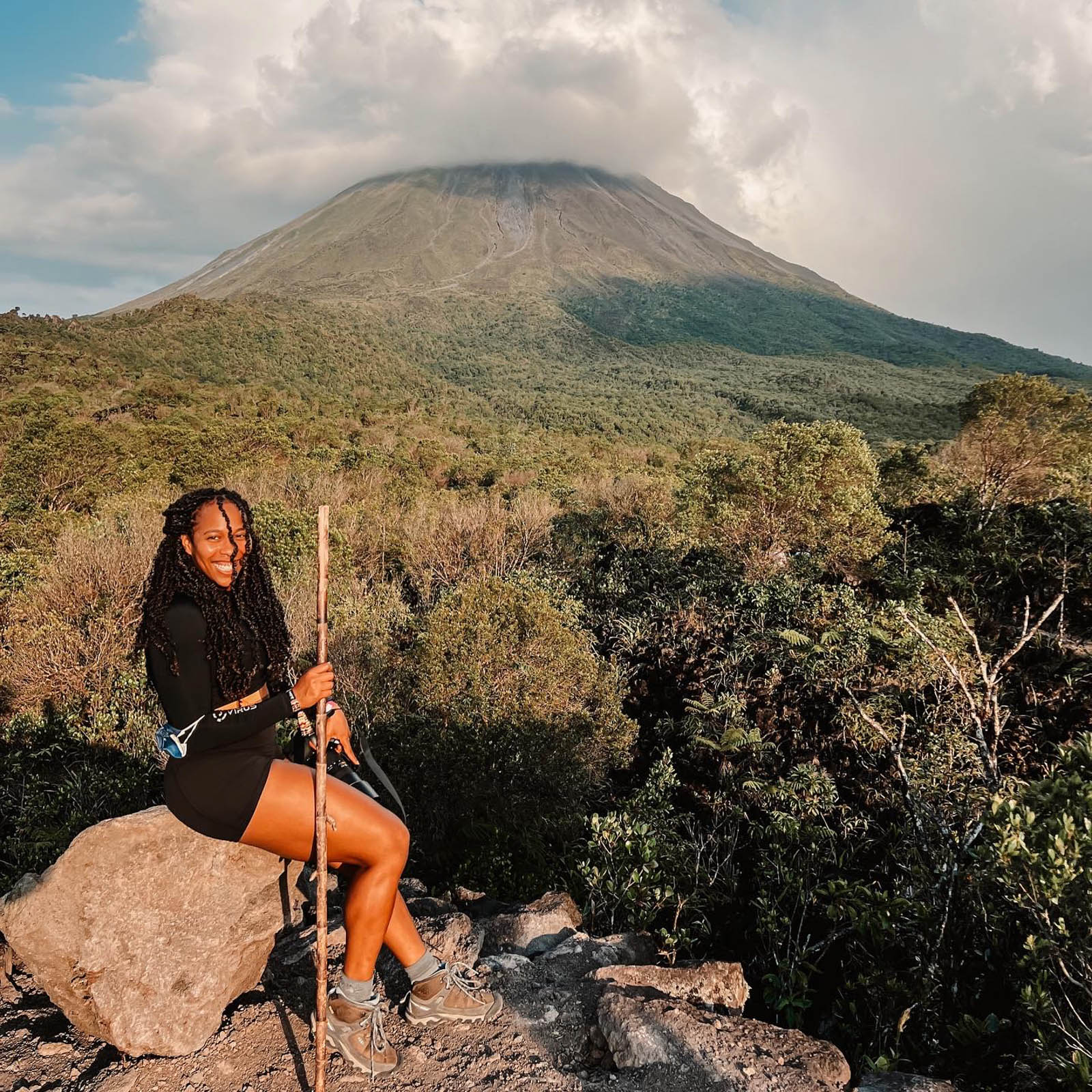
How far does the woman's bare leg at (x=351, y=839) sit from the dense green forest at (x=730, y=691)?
6.86 feet

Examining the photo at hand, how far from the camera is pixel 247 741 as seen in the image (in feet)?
7.91

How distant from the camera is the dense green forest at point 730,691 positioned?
3619 mm

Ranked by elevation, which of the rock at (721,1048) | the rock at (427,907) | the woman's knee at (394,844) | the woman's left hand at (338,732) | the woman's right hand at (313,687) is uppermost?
the woman's right hand at (313,687)

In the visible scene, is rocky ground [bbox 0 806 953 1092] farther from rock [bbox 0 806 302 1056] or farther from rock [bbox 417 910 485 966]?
rock [bbox 417 910 485 966]

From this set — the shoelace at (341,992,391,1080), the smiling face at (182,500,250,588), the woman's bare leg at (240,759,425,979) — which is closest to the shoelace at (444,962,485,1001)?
the shoelace at (341,992,391,1080)

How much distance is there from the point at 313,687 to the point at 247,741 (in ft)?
0.95

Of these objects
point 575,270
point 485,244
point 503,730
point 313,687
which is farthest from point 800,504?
point 485,244

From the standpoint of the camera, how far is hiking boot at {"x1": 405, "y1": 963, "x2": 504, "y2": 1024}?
8.65ft

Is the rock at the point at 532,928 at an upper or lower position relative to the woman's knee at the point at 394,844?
lower

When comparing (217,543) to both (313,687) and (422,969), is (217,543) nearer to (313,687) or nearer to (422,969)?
(313,687)

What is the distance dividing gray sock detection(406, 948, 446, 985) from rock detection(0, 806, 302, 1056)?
27.7 inches

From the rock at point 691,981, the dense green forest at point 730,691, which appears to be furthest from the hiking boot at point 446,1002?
the dense green forest at point 730,691

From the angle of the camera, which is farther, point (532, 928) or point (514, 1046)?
point (532, 928)

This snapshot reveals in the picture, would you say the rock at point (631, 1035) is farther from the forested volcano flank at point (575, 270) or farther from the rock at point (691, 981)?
the forested volcano flank at point (575, 270)
